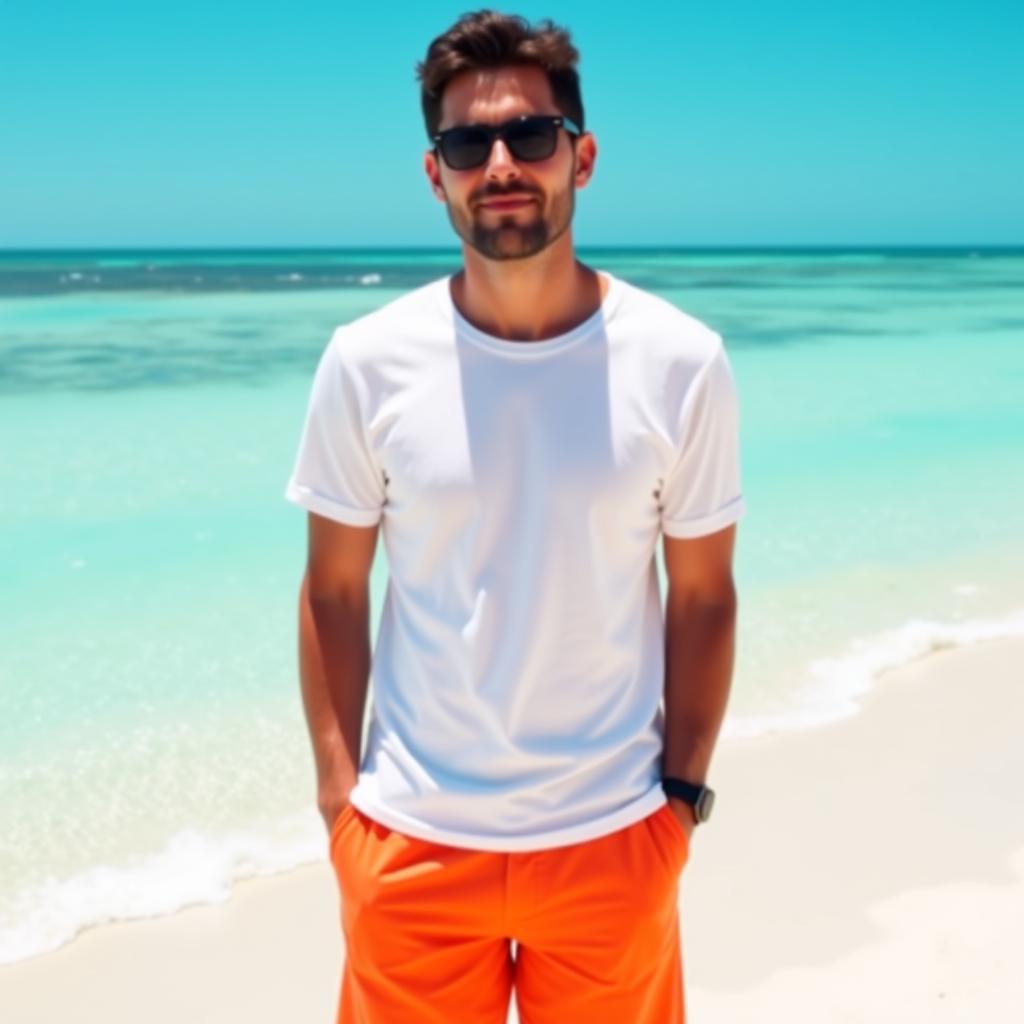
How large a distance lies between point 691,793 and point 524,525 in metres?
0.44

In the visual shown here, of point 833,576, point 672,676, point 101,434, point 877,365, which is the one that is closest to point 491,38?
point 672,676

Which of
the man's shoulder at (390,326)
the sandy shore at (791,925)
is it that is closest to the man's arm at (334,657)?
the man's shoulder at (390,326)

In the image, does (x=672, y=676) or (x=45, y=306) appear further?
(x=45, y=306)

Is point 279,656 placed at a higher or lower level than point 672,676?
lower

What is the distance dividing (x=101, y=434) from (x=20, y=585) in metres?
4.34

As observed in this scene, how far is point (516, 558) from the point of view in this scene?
1.63 meters

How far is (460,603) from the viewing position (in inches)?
64.8

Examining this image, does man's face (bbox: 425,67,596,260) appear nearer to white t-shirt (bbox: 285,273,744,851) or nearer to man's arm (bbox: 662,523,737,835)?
white t-shirt (bbox: 285,273,744,851)

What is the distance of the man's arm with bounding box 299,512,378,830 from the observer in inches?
70.7

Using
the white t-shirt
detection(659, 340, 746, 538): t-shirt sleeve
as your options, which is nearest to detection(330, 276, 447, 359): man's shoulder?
the white t-shirt

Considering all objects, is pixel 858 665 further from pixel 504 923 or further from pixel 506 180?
pixel 506 180

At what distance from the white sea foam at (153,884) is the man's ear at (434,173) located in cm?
213

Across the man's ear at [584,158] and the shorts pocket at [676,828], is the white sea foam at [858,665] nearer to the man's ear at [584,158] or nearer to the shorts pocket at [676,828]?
the shorts pocket at [676,828]

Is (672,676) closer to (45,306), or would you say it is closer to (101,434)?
(101,434)
